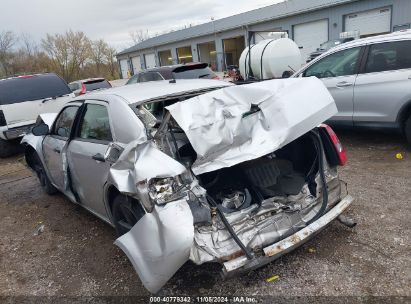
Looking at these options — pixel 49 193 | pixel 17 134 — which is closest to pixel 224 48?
pixel 17 134

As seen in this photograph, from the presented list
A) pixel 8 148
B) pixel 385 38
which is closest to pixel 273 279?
pixel 385 38

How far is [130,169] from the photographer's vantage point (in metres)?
2.66

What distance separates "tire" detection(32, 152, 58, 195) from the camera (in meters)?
5.39

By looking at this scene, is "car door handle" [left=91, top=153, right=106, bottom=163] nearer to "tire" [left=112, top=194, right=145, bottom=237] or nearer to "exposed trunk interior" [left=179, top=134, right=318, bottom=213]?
"tire" [left=112, top=194, right=145, bottom=237]

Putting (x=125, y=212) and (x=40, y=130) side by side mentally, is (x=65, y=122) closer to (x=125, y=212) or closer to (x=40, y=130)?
(x=40, y=130)

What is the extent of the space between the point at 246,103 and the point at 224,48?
1183 inches

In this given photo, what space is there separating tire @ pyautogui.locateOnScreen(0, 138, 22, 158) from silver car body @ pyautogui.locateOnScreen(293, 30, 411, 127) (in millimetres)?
7187

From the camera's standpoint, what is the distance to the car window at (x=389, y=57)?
5.16 m

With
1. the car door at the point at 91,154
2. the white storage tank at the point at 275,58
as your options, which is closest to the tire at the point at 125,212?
the car door at the point at 91,154

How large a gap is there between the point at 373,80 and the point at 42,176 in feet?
17.6

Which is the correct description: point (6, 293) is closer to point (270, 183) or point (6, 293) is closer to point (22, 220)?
point (22, 220)

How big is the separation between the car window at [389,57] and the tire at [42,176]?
206 inches

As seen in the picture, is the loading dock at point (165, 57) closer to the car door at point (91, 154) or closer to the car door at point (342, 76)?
the car door at point (342, 76)

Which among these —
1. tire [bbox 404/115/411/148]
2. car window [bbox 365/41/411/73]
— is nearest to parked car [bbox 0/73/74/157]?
car window [bbox 365/41/411/73]
